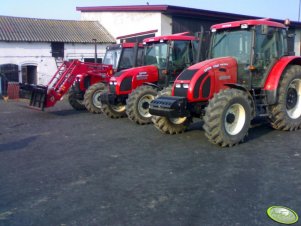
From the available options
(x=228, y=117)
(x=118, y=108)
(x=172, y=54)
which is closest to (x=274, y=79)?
(x=228, y=117)

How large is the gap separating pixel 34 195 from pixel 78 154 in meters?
2.01

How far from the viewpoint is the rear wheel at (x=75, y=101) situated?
40.6 ft

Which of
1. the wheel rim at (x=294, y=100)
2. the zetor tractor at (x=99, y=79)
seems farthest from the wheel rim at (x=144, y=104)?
the wheel rim at (x=294, y=100)

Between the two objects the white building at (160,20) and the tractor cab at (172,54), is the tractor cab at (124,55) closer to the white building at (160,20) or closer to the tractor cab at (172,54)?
the tractor cab at (172,54)

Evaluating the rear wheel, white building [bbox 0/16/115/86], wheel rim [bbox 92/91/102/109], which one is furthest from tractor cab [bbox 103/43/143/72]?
white building [bbox 0/16/115/86]

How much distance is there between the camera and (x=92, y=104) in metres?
11.6

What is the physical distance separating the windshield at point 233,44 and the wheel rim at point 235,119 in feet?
3.59

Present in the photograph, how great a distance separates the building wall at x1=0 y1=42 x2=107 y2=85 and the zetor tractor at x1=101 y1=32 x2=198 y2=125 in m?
13.0

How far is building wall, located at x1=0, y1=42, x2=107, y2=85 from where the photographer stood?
820 inches

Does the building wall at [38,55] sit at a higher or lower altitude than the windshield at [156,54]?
higher

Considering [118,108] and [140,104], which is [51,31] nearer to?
[118,108]

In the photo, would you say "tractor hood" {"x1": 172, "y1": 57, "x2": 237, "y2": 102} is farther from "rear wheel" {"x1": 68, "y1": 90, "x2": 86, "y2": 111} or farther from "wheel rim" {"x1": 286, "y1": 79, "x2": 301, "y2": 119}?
"rear wheel" {"x1": 68, "y1": 90, "x2": 86, "y2": 111}

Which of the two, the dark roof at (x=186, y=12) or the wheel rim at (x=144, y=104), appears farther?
the dark roof at (x=186, y=12)

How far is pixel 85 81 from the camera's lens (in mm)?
12156
